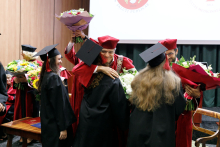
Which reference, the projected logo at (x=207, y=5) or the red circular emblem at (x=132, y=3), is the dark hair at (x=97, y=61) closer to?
the red circular emblem at (x=132, y=3)

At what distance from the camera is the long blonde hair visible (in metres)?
1.59

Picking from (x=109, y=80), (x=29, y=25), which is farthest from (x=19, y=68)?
Result: (x=29, y=25)

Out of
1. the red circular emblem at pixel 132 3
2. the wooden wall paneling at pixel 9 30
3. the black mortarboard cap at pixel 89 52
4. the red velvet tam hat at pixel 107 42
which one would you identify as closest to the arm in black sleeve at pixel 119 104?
the black mortarboard cap at pixel 89 52

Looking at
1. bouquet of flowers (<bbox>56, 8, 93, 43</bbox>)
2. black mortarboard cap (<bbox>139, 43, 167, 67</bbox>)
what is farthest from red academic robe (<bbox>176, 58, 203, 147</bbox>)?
bouquet of flowers (<bbox>56, 8, 93, 43</bbox>)

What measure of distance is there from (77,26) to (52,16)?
12.9 feet

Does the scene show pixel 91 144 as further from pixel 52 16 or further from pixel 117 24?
pixel 52 16

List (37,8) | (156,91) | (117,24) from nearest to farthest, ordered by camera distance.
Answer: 1. (156,91)
2. (117,24)
3. (37,8)

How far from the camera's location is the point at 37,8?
5652mm

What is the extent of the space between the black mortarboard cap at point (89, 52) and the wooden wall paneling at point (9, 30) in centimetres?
356

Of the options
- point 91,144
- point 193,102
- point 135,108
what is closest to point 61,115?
point 91,144

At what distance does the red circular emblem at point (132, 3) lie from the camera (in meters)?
4.92

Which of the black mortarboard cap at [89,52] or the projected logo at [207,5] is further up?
the projected logo at [207,5]

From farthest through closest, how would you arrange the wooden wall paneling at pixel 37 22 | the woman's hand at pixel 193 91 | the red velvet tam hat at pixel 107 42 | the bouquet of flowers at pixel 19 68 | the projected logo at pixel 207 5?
the wooden wall paneling at pixel 37 22, the projected logo at pixel 207 5, the bouquet of flowers at pixel 19 68, the red velvet tam hat at pixel 107 42, the woman's hand at pixel 193 91

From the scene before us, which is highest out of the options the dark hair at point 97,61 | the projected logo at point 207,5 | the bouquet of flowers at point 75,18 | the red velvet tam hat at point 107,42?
the projected logo at point 207,5
